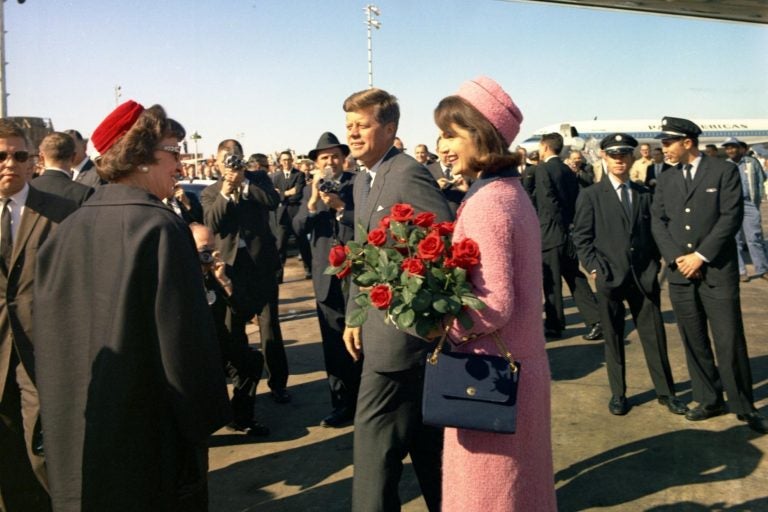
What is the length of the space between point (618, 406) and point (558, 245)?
125 inches

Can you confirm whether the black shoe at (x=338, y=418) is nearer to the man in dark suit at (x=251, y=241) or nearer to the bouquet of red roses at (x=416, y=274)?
the man in dark suit at (x=251, y=241)

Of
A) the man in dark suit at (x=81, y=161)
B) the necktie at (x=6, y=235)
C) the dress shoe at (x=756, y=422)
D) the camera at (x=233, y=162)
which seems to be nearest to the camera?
the necktie at (x=6, y=235)

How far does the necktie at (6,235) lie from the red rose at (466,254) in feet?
8.47

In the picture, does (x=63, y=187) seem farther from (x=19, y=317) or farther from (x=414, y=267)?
(x=414, y=267)

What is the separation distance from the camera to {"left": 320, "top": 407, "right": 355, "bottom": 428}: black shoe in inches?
215

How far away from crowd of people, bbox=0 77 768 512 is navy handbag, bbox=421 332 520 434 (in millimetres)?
83

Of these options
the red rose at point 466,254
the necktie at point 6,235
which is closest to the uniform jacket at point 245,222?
the necktie at point 6,235

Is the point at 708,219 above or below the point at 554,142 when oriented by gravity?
below

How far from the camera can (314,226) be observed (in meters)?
5.66

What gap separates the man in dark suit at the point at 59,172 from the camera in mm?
4148

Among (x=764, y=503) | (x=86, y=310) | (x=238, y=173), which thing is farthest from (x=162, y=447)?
(x=238, y=173)

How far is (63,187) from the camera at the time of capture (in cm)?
418

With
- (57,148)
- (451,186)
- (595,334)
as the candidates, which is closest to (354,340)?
(57,148)

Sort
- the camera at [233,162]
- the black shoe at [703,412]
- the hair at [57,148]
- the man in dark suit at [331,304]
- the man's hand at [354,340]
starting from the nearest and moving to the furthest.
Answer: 1. the man's hand at [354,340]
2. the hair at [57,148]
3. the black shoe at [703,412]
4. the man in dark suit at [331,304]
5. the camera at [233,162]
